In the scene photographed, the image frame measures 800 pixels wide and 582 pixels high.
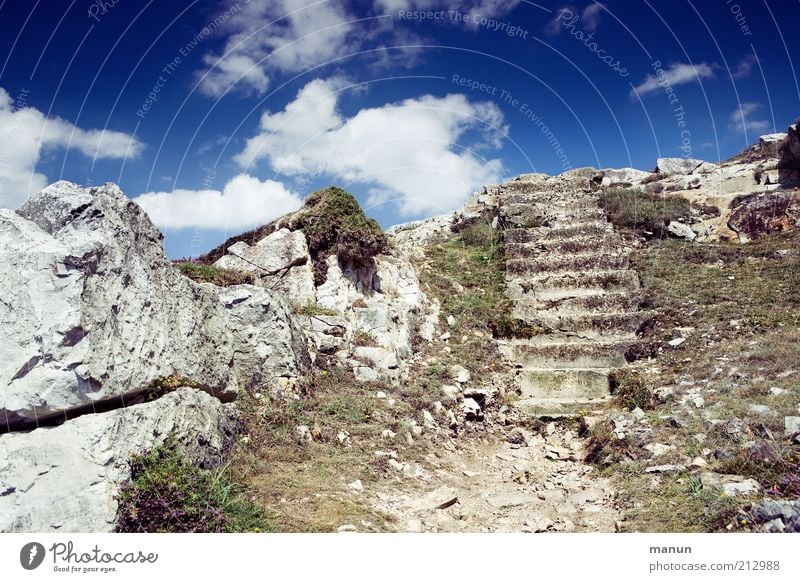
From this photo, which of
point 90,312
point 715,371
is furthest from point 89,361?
point 715,371

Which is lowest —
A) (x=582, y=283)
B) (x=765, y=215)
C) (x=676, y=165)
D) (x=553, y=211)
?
(x=582, y=283)

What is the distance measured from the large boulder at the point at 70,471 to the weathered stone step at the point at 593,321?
1265 cm

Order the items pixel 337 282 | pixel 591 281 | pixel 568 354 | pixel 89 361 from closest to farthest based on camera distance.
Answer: pixel 89 361 → pixel 337 282 → pixel 568 354 → pixel 591 281

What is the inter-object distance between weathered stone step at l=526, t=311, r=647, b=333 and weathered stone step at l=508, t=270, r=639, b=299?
1444 mm

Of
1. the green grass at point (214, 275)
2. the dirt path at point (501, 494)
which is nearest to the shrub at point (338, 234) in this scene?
the green grass at point (214, 275)

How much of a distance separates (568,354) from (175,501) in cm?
1186

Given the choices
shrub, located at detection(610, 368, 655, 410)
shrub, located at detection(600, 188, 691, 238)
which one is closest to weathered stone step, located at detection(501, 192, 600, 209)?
shrub, located at detection(600, 188, 691, 238)

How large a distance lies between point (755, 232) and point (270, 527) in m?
22.2

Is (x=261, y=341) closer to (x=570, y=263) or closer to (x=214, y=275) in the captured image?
(x=214, y=275)

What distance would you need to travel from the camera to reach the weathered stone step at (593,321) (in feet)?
50.7

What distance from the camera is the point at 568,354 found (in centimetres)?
1498

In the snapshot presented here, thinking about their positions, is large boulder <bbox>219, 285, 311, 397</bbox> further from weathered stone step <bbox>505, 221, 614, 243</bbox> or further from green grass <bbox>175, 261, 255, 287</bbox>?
weathered stone step <bbox>505, 221, 614, 243</bbox>

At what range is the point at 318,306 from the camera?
43.7 ft
